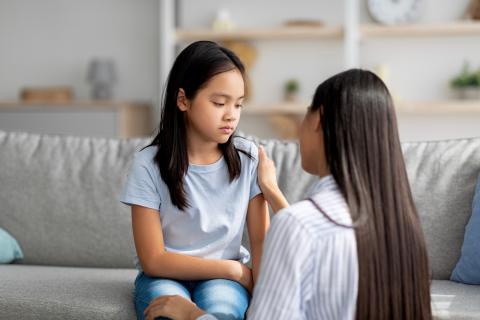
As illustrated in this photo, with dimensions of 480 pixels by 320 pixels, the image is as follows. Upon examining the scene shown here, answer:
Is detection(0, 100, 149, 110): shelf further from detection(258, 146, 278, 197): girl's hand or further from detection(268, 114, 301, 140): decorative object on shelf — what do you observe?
detection(258, 146, 278, 197): girl's hand

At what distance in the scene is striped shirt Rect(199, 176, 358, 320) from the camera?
57.7 inches

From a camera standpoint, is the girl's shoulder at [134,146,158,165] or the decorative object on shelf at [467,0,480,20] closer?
the girl's shoulder at [134,146,158,165]

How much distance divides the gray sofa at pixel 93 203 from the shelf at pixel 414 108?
294cm

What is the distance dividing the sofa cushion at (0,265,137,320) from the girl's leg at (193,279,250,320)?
0.84ft

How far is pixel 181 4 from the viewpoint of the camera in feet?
20.6

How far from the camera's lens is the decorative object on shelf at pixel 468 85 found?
5.57m

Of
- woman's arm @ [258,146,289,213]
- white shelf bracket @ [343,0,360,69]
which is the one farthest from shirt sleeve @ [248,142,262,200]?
white shelf bracket @ [343,0,360,69]

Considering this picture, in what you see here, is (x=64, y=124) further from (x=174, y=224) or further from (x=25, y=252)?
(x=174, y=224)

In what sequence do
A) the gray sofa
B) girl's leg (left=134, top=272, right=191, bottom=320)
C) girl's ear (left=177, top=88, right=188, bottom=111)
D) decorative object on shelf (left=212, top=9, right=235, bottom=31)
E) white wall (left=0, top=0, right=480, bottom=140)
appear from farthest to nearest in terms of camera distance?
decorative object on shelf (left=212, top=9, right=235, bottom=31), white wall (left=0, top=0, right=480, bottom=140), the gray sofa, girl's ear (left=177, top=88, right=188, bottom=111), girl's leg (left=134, top=272, right=191, bottom=320)

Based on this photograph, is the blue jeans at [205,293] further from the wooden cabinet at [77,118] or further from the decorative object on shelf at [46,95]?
the decorative object on shelf at [46,95]

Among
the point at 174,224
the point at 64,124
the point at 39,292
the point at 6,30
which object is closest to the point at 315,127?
the point at 174,224

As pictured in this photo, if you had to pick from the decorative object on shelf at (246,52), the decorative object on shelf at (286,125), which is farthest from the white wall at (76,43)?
the decorative object on shelf at (286,125)

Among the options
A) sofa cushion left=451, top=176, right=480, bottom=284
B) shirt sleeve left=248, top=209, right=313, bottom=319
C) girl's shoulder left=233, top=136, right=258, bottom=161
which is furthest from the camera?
sofa cushion left=451, top=176, right=480, bottom=284

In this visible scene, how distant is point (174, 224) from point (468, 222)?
0.92 m
